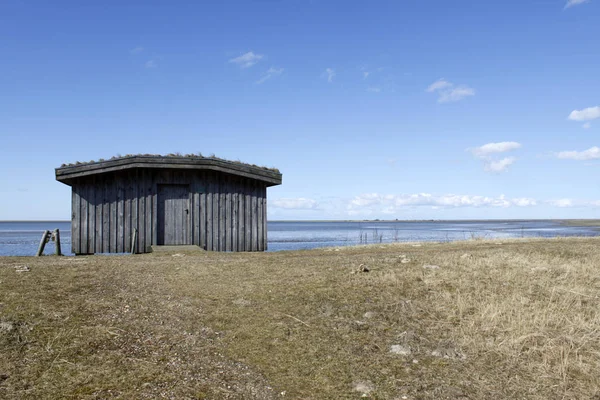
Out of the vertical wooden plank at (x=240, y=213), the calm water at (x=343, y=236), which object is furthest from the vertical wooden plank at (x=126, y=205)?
the calm water at (x=343, y=236)

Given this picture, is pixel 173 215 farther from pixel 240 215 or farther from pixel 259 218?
pixel 259 218

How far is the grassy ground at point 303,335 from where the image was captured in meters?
5.36

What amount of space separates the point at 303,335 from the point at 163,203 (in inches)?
569

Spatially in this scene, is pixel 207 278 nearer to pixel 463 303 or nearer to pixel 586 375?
pixel 463 303

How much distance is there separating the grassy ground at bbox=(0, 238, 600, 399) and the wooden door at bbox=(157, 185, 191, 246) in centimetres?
892

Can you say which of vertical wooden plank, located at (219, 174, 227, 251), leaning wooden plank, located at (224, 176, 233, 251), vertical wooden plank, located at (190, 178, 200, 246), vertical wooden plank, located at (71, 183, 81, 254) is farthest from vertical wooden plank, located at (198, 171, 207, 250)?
vertical wooden plank, located at (71, 183, 81, 254)

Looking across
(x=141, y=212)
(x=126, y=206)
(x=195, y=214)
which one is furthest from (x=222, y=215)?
(x=126, y=206)

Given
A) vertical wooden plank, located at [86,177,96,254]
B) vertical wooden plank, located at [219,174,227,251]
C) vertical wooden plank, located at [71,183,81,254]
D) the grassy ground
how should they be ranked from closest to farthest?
the grassy ground < vertical wooden plank, located at [71,183,81,254] < vertical wooden plank, located at [86,177,96,254] < vertical wooden plank, located at [219,174,227,251]

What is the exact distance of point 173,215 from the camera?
19.9m

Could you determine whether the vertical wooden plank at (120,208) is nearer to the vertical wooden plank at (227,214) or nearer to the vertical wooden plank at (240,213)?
the vertical wooden plank at (227,214)

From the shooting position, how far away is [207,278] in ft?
34.7

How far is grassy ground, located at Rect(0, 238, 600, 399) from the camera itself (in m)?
5.36

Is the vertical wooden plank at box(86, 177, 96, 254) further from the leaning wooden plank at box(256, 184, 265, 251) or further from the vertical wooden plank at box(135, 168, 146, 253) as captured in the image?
the leaning wooden plank at box(256, 184, 265, 251)

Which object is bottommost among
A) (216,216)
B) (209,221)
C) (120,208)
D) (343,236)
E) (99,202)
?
(343,236)
